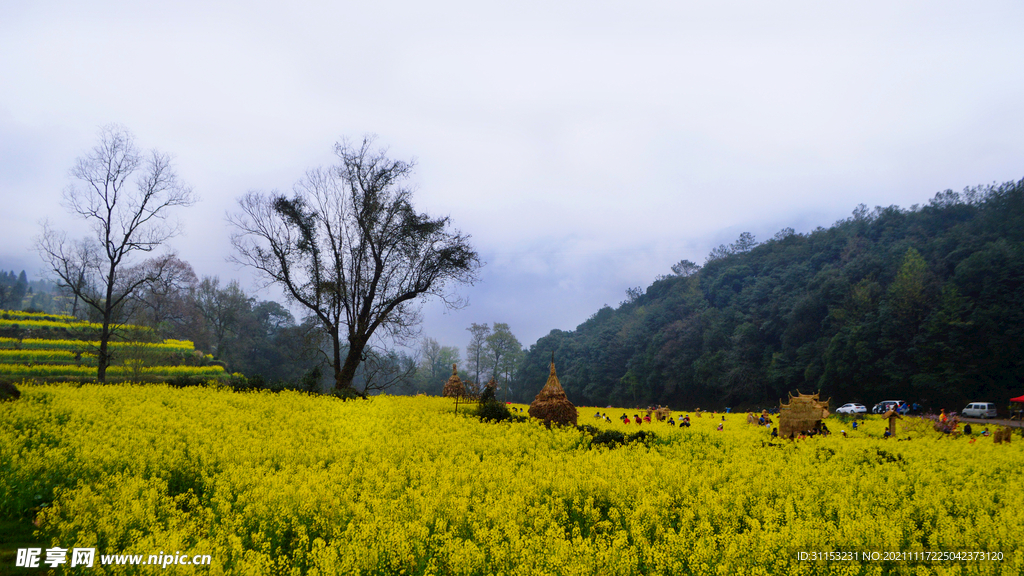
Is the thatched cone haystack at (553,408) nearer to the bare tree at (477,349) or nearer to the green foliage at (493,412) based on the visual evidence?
the green foliage at (493,412)

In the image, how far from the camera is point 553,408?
15453 mm

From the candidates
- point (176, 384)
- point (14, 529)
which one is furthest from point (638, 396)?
point (14, 529)

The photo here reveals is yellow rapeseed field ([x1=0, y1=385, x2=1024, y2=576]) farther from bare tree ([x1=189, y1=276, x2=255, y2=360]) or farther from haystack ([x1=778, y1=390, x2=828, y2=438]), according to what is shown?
bare tree ([x1=189, y1=276, x2=255, y2=360])

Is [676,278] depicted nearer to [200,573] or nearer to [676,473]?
[676,473]

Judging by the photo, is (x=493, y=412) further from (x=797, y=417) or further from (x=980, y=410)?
(x=980, y=410)

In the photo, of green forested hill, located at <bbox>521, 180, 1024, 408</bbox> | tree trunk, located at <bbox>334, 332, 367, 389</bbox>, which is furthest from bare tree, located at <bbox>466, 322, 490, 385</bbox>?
tree trunk, located at <bbox>334, 332, 367, 389</bbox>

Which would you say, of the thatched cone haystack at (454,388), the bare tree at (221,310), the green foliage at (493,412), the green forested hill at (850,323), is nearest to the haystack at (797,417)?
the green foliage at (493,412)

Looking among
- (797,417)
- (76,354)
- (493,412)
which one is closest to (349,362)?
(493,412)

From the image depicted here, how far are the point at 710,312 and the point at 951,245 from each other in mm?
22357

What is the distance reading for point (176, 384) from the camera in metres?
19.6

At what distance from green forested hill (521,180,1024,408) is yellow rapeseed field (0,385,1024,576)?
27.6 metres

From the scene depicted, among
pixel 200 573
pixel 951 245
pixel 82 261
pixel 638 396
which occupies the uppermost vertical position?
pixel 951 245

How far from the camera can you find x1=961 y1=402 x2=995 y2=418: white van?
29.3 m

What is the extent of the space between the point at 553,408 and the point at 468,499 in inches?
349
